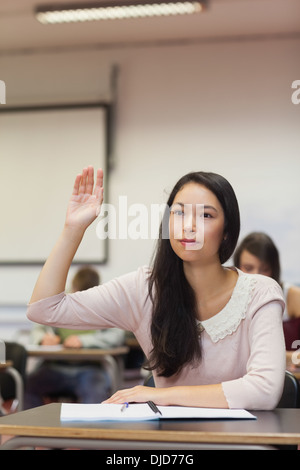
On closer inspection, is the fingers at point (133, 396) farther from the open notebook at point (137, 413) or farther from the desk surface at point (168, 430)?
the desk surface at point (168, 430)

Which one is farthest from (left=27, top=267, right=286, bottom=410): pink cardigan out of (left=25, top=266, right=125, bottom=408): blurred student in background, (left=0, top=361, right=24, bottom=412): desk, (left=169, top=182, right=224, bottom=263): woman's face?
(left=25, top=266, right=125, bottom=408): blurred student in background

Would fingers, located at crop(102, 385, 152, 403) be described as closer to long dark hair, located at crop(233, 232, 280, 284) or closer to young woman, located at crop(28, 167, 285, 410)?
young woman, located at crop(28, 167, 285, 410)

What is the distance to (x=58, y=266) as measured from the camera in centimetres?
164

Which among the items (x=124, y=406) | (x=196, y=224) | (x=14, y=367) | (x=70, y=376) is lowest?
(x=70, y=376)

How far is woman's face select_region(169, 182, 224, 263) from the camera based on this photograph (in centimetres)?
166

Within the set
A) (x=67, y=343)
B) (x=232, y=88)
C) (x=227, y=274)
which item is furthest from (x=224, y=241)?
(x=232, y=88)

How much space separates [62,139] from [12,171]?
419 mm

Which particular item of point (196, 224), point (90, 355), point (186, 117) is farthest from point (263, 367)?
point (186, 117)

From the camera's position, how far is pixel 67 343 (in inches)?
150

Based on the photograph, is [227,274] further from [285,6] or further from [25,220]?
[25,220]

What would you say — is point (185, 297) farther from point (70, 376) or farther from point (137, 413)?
point (70, 376)

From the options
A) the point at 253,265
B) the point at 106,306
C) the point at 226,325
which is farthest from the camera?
the point at 253,265

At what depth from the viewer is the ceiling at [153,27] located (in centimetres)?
436

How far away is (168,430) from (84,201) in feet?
2.39
